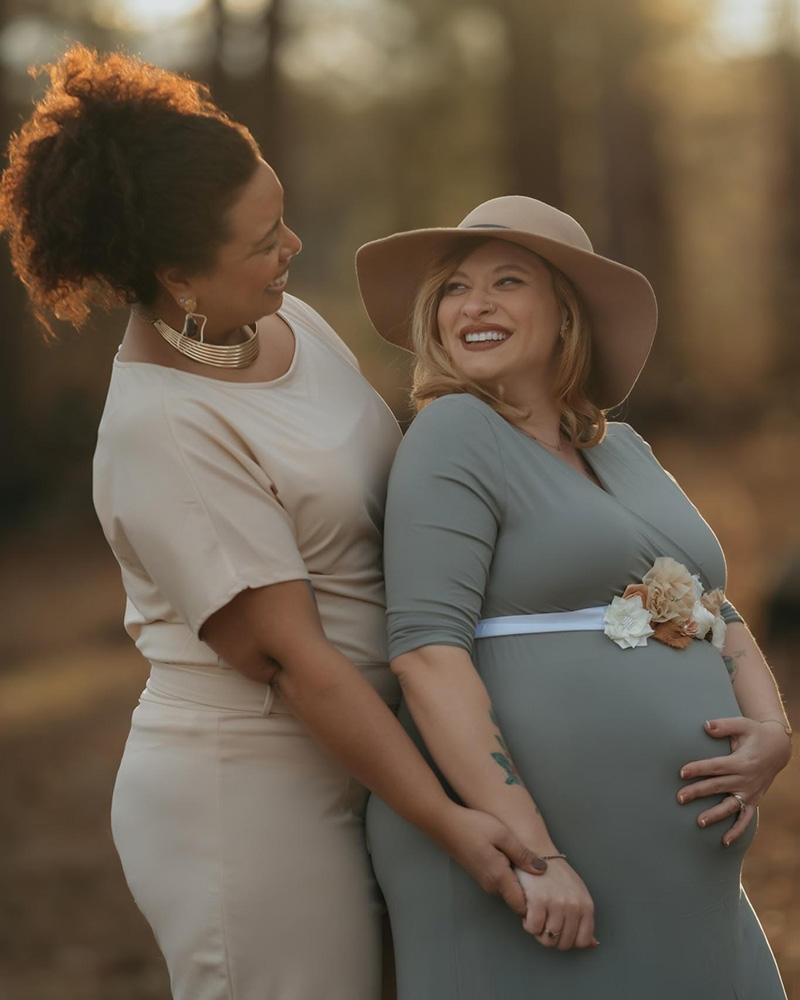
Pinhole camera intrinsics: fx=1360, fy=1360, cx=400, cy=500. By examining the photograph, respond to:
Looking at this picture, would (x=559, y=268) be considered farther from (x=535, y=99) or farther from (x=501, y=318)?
(x=535, y=99)

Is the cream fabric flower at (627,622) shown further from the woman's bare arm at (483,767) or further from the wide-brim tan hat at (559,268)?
the wide-brim tan hat at (559,268)

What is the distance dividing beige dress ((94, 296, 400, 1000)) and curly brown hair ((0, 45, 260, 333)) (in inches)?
8.2

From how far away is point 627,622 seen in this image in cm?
249

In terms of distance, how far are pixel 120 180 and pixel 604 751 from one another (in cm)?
131

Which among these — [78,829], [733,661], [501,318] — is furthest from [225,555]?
[78,829]

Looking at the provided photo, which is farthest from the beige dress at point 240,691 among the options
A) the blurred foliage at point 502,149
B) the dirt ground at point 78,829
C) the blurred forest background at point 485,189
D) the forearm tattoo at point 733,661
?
the blurred foliage at point 502,149

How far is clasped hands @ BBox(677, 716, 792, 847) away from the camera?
2445 millimetres

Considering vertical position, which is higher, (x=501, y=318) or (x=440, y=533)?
(x=501, y=318)

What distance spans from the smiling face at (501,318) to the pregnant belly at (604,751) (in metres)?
0.55

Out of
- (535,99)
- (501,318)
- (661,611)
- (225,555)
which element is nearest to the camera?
(225,555)

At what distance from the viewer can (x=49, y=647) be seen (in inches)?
426

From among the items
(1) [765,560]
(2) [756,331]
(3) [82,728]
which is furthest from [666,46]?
(3) [82,728]

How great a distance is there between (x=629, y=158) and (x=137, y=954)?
11753 mm

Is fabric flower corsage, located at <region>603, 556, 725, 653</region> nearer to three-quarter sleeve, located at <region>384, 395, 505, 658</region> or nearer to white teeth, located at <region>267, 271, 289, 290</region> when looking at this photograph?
three-quarter sleeve, located at <region>384, 395, 505, 658</region>
